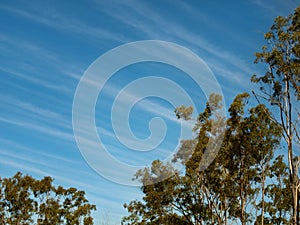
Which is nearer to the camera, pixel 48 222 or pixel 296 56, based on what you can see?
pixel 296 56

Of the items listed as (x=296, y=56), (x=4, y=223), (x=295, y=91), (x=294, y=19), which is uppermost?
(x=294, y=19)

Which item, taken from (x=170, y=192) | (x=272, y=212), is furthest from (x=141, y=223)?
(x=272, y=212)

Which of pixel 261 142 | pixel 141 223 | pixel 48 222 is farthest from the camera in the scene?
pixel 48 222

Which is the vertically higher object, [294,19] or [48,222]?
[294,19]

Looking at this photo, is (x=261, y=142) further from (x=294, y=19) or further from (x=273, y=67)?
(x=294, y=19)

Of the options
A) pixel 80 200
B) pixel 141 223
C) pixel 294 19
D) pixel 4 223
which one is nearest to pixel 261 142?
pixel 294 19

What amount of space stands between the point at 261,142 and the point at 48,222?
998 inches

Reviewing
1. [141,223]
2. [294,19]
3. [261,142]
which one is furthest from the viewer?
[141,223]

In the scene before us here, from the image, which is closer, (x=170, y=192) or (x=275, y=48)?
(x=275, y=48)

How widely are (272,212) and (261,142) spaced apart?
828cm

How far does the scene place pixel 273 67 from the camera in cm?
2178

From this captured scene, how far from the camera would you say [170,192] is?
89.7 ft

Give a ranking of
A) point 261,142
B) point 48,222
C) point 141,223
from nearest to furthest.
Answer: point 261,142
point 141,223
point 48,222

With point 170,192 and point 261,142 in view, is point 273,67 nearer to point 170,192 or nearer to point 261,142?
point 261,142
